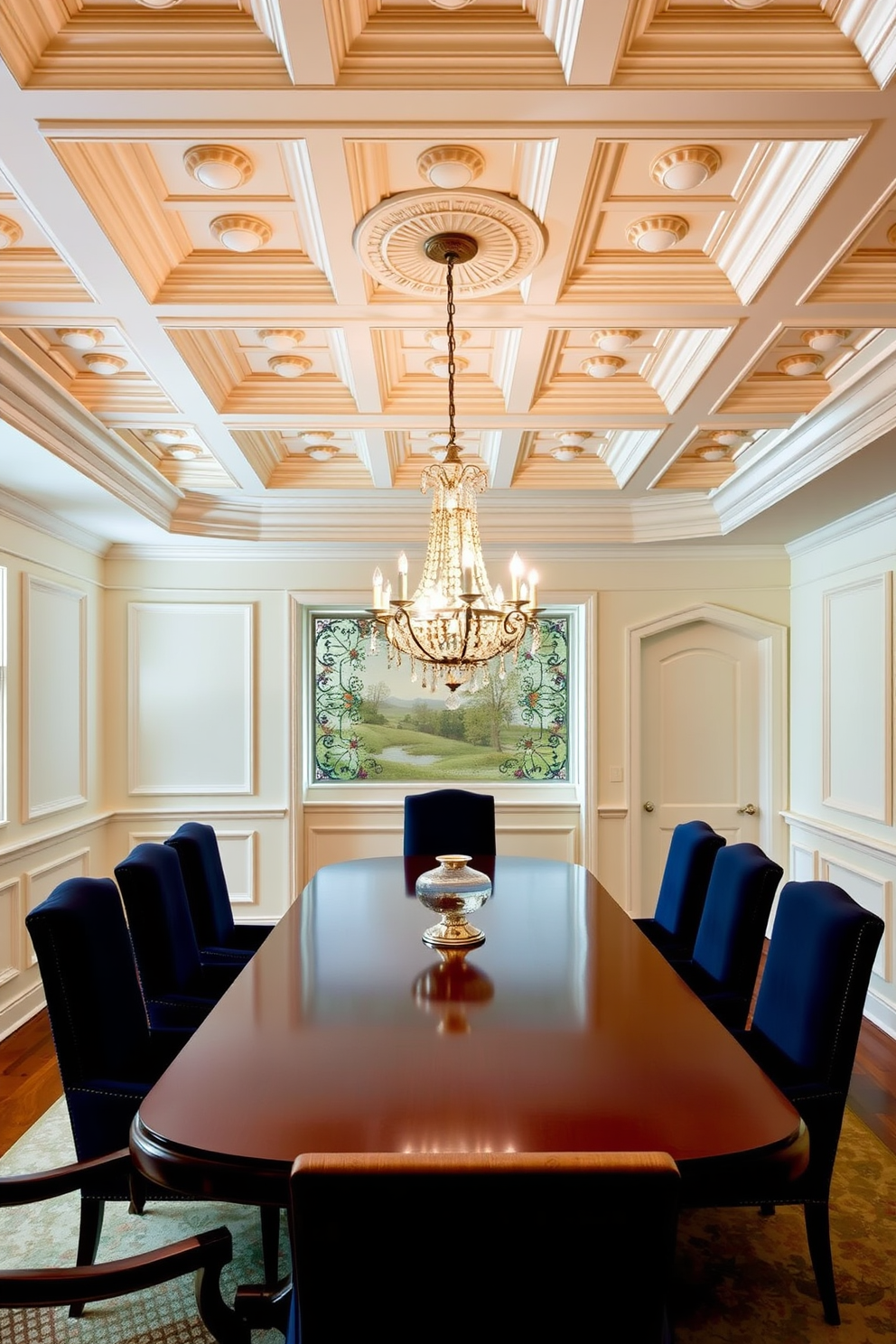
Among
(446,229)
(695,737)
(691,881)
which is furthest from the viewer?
(695,737)

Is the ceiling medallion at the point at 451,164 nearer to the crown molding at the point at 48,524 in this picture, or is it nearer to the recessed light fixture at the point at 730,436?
the recessed light fixture at the point at 730,436

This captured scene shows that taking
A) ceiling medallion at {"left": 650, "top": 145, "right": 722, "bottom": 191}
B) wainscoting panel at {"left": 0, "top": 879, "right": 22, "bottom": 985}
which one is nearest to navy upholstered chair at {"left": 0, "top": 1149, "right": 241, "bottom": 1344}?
ceiling medallion at {"left": 650, "top": 145, "right": 722, "bottom": 191}

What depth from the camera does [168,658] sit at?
17.5 feet

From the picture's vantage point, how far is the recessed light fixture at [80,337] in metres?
2.73

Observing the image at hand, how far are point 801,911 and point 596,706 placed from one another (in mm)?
3176

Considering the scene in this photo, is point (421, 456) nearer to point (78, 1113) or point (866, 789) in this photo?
point (866, 789)

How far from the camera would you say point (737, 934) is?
101 inches

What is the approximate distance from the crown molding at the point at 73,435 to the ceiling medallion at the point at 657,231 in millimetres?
1839

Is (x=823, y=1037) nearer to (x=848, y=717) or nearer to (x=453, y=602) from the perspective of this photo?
(x=453, y=602)

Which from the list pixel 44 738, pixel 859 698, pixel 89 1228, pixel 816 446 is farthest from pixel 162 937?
pixel 859 698

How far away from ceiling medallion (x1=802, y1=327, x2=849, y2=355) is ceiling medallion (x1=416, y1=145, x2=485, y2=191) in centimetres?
136

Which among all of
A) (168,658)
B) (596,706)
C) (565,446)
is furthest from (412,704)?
(565,446)

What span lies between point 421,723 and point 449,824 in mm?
1520

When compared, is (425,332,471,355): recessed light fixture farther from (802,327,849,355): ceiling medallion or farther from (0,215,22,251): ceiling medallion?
(0,215,22,251): ceiling medallion
